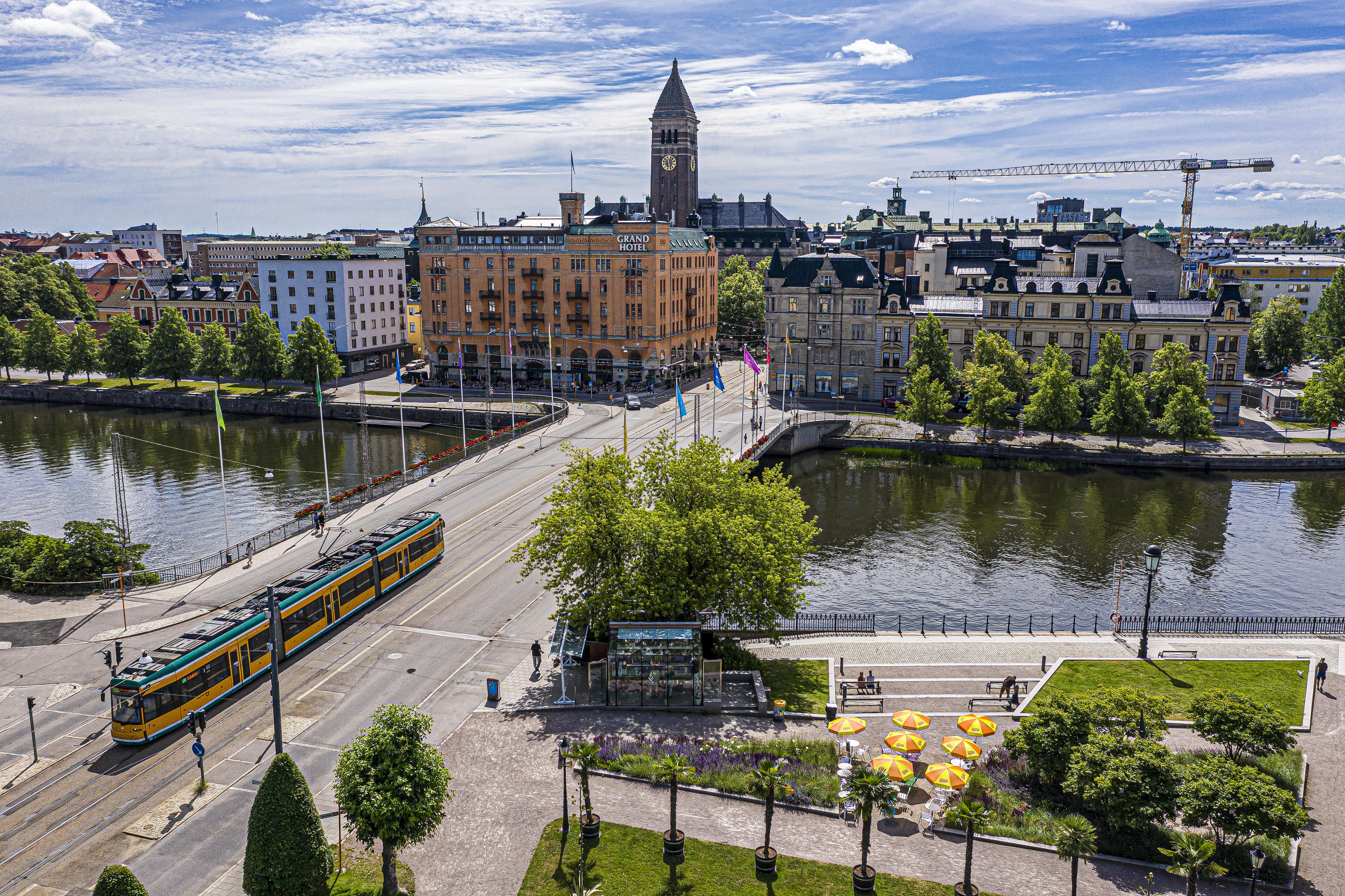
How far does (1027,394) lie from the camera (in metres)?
104

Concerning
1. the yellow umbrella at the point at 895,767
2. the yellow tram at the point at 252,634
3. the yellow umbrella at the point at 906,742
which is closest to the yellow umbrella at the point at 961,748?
the yellow umbrella at the point at 906,742

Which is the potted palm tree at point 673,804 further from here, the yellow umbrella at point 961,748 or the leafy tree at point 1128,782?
the leafy tree at point 1128,782

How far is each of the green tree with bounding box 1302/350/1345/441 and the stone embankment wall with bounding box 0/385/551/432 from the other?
8256 centimetres

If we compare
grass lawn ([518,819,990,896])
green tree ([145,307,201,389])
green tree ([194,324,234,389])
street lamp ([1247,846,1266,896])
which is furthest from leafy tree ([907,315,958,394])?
green tree ([145,307,201,389])

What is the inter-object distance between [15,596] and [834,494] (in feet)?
197

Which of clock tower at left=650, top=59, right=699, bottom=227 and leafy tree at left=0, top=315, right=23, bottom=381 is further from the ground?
clock tower at left=650, top=59, right=699, bottom=227

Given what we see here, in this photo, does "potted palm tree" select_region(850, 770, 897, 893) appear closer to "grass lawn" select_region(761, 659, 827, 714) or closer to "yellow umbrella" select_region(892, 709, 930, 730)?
"yellow umbrella" select_region(892, 709, 930, 730)

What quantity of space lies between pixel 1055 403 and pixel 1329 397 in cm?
2813

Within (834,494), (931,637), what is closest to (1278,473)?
(834,494)

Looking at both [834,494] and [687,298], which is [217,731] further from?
[687,298]

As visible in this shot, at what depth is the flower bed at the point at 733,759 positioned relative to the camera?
3056 centimetres

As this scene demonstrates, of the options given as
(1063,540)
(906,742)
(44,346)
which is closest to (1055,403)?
(1063,540)

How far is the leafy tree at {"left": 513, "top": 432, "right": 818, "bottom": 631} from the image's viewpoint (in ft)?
128

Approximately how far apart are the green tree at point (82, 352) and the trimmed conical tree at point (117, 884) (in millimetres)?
128541
